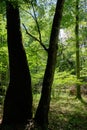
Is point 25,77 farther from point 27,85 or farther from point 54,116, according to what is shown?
point 54,116

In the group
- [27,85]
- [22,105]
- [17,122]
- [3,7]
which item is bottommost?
[17,122]

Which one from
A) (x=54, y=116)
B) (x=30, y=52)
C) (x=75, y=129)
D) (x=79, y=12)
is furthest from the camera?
(x=79, y=12)

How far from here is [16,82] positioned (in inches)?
310

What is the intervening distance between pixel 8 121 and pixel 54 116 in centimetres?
308

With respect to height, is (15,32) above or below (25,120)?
above

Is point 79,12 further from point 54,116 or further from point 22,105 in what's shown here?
point 22,105

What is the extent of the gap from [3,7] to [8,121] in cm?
357

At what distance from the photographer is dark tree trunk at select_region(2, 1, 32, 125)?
25.5ft

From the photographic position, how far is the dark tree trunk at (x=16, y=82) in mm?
7762

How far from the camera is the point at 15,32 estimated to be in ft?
26.2

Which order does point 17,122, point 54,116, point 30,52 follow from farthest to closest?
point 30,52, point 54,116, point 17,122

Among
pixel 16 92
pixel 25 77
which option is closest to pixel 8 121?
pixel 16 92

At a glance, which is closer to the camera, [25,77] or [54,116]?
[25,77]

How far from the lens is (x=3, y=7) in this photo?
8016 millimetres
